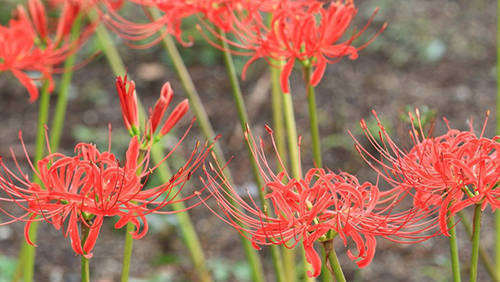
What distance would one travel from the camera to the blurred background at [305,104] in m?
2.61

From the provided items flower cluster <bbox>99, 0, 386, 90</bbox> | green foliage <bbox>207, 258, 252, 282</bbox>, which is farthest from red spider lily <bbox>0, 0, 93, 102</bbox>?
green foliage <bbox>207, 258, 252, 282</bbox>

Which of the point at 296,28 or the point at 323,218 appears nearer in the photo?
the point at 323,218

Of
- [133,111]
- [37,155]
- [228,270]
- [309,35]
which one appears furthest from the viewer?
[228,270]

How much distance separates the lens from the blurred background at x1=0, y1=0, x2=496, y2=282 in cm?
261

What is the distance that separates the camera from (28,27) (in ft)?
4.53

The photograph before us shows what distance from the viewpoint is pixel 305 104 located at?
3475 mm

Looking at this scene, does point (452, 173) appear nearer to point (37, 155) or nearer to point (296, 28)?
point (296, 28)

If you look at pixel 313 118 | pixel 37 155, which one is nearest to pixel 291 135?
pixel 313 118

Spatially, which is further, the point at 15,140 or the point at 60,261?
the point at 15,140

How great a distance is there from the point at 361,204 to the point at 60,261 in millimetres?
2026

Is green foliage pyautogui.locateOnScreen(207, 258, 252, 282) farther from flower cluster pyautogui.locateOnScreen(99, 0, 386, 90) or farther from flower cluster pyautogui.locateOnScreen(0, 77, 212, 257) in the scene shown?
flower cluster pyautogui.locateOnScreen(0, 77, 212, 257)

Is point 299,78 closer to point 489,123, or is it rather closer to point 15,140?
point 489,123

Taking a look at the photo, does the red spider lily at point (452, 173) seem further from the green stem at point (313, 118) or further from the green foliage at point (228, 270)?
the green foliage at point (228, 270)

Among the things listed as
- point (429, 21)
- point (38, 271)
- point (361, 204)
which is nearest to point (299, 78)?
point (429, 21)
